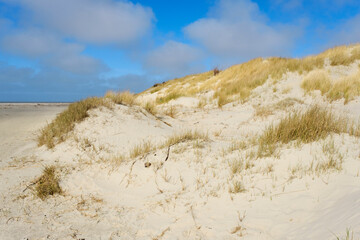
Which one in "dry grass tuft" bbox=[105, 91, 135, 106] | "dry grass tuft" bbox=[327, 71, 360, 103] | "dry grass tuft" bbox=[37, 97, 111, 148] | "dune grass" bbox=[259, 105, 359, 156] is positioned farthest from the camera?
"dry grass tuft" bbox=[327, 71, 360, 103]

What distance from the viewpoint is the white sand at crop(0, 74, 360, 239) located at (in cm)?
240

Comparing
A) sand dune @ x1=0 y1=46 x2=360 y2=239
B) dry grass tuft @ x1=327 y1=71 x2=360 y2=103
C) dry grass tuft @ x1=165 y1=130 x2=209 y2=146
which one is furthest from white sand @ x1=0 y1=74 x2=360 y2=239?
dry grass tuft @ x1=327 y1=71 x2=360 y2=103

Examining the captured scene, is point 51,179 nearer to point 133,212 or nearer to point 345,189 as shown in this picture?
point 133,212

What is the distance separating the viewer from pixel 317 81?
971 cm

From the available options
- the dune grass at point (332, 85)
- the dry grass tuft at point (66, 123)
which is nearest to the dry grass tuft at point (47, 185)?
the dry grass tuft at point (66, 123)

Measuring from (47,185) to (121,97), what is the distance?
4.84 m

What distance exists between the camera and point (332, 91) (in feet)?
29.2

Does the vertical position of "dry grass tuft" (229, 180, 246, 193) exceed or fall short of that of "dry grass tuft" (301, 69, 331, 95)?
it falls short

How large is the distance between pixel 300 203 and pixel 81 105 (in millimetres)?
5854

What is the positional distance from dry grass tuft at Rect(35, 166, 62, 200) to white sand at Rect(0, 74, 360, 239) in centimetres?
10

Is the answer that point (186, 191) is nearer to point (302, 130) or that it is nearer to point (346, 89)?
point (302, 130)

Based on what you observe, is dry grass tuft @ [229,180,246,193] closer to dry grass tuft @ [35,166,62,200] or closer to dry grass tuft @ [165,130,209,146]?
dry grass tuft @ [165,130,209,146]

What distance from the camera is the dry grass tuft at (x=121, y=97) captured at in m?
7.50

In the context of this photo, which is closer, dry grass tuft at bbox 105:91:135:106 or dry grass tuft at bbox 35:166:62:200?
dry grass tuft at bbox 35:166:62:200
